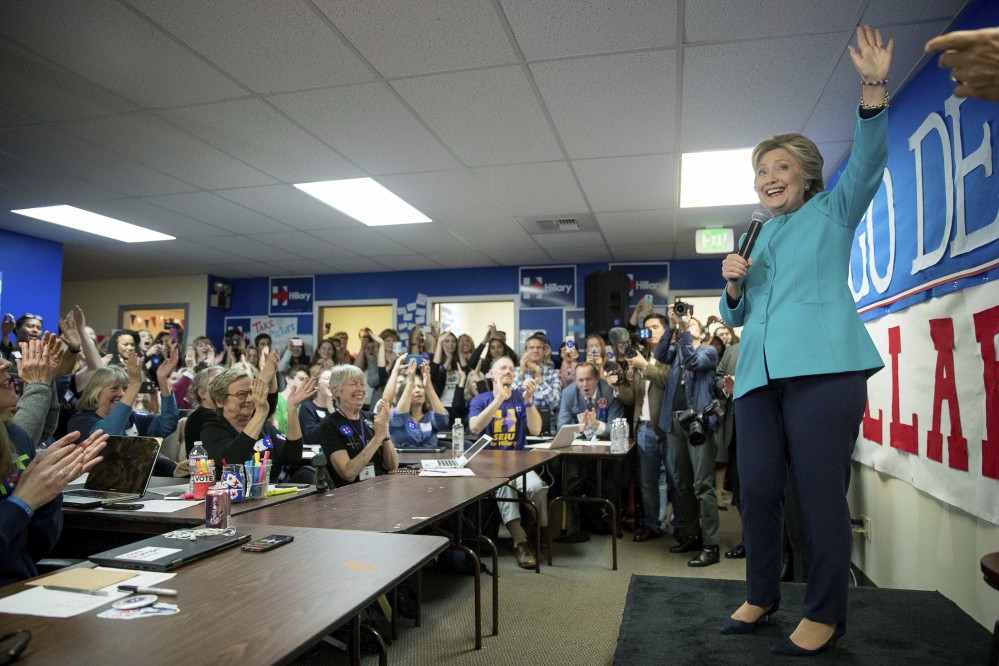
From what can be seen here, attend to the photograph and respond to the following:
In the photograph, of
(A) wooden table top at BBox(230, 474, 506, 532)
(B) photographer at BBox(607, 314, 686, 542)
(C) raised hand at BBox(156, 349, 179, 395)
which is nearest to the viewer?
(A) wooden table top at BBox(230, 474, 506, 532)

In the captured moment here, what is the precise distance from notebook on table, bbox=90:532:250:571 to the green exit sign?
5.33m

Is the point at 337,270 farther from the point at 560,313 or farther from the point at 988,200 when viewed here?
the point at 988,200

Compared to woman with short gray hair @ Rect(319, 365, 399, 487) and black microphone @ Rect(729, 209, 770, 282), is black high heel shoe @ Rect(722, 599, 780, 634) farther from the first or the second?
woman with short gray hair @ Rect(319, 365, 399, 487)

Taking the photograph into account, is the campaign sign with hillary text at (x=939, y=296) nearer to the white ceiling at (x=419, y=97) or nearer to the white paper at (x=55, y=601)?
the white ceiling at (x=419, y=97)

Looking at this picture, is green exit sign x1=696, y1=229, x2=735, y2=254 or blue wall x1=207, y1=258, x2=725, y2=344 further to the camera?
blue wall x1=207, y1=258, x2=725, y2=344

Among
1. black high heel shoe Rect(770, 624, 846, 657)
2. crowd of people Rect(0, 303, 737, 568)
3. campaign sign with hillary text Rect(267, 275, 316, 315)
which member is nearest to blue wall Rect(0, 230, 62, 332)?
crowd of people Rect(0, 303, 737, 568)

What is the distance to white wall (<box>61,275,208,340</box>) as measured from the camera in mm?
8664

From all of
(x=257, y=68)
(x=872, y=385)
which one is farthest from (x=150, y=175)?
(x=872, y=385)

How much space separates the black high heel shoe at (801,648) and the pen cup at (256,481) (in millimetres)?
1699

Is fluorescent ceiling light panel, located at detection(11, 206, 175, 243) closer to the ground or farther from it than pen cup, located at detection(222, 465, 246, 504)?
farther from it

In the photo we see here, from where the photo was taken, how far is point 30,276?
6.33 meters

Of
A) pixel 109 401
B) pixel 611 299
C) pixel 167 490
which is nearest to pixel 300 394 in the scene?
pixel 167 490

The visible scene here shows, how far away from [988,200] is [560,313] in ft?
19.6

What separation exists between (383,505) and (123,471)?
3.31 feet
